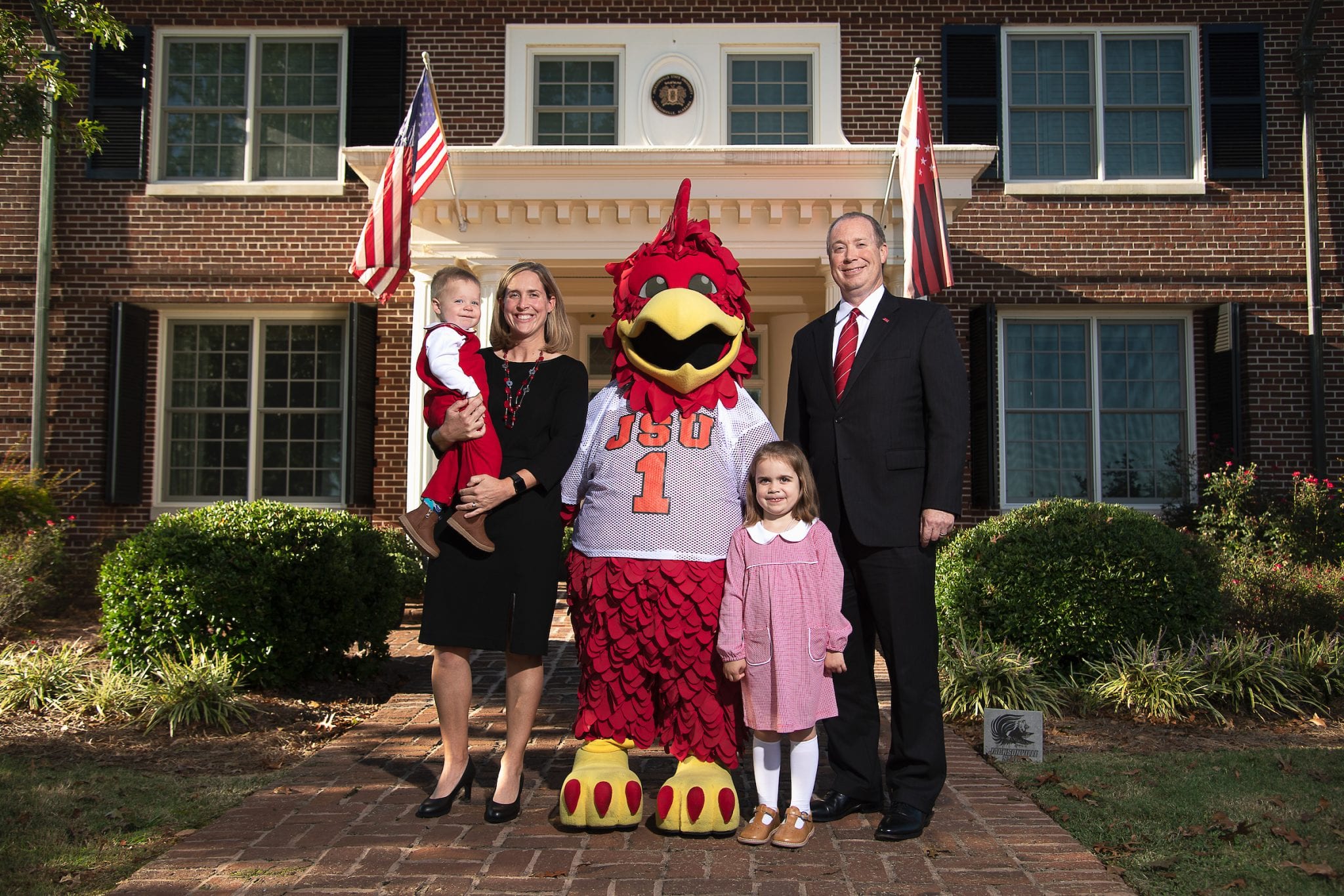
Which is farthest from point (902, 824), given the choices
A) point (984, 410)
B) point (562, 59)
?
point (562, 59)

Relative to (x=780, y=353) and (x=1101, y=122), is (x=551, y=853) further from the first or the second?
(x=1101, y=122)

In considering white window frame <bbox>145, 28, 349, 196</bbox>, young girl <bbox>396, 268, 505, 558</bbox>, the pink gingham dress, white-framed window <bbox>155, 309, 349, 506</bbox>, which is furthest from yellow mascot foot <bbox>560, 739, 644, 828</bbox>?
white window frame <bbox>145, 28, 349, 196</bbox>

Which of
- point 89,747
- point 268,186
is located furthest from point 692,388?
point 268,186

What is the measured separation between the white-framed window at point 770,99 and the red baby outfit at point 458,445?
8.12 metres

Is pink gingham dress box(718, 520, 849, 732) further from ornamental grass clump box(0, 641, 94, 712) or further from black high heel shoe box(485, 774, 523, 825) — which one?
ornamental grass clump box(0, 641, 94, 712)

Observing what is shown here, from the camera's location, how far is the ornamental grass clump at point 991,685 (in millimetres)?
5633

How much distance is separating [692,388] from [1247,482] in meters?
8.34

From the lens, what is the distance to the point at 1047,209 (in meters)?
11.2

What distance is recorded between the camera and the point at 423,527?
12.1ft

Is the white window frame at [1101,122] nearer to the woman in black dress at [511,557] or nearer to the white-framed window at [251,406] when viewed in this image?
the white-framed window at [251,406]

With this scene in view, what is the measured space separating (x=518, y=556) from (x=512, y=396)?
58cm

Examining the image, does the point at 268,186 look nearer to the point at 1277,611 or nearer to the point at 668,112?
the point at 668,112

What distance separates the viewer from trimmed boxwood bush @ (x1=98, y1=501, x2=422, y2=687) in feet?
18.9

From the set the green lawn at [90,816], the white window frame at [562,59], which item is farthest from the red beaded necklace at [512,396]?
the white window frame at [562,59]
